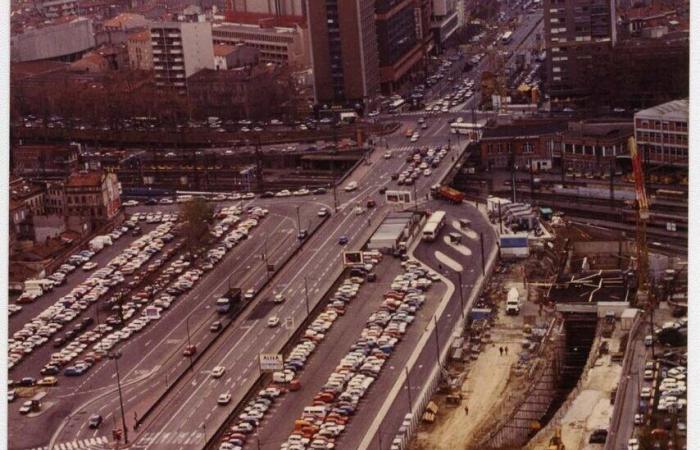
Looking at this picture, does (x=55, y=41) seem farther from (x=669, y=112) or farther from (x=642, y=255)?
(x=642, y=255)

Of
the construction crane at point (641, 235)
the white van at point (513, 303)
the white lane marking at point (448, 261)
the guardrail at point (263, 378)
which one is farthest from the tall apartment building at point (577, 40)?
the white van at point (513, 303)

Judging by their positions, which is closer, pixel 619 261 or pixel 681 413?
pixel 681 413

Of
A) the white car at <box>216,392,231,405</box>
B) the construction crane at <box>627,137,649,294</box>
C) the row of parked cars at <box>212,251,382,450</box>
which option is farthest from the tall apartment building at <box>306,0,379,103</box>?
the white car at <box>216,392,231,405</box>

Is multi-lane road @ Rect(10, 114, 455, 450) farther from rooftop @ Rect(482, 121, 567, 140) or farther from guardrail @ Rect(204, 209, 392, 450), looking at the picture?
rooftop @ Rect(482, 121, 567, 140)

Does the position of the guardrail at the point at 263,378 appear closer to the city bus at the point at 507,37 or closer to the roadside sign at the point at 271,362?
the roadside sign at the point at 271,362

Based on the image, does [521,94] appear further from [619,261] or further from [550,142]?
[619,261]
